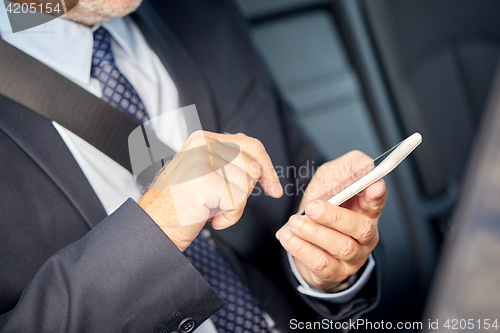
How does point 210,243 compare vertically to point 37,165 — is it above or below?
below

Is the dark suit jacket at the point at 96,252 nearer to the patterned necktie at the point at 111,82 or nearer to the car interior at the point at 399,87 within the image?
the patterned necktie at the point at 111,82

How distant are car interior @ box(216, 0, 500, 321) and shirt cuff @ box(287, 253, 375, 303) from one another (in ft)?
1.18

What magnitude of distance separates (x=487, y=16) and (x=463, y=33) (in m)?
0.08

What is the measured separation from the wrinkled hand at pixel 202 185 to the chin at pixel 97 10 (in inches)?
Answer: 9.0

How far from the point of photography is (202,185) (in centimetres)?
32

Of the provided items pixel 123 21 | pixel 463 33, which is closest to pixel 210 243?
pixel 123 21

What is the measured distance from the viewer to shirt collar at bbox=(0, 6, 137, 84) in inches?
15.6

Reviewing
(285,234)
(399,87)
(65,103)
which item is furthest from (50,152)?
(399,87)

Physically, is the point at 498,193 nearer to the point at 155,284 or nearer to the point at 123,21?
the point at 155,284

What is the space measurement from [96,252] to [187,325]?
0.43ft

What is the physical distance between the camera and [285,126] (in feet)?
2.17

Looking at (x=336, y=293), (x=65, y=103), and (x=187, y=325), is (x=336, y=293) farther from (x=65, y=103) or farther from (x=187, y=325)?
(x=65, y=103)

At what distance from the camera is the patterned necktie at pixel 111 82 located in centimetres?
45

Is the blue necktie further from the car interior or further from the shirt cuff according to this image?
the car interior
